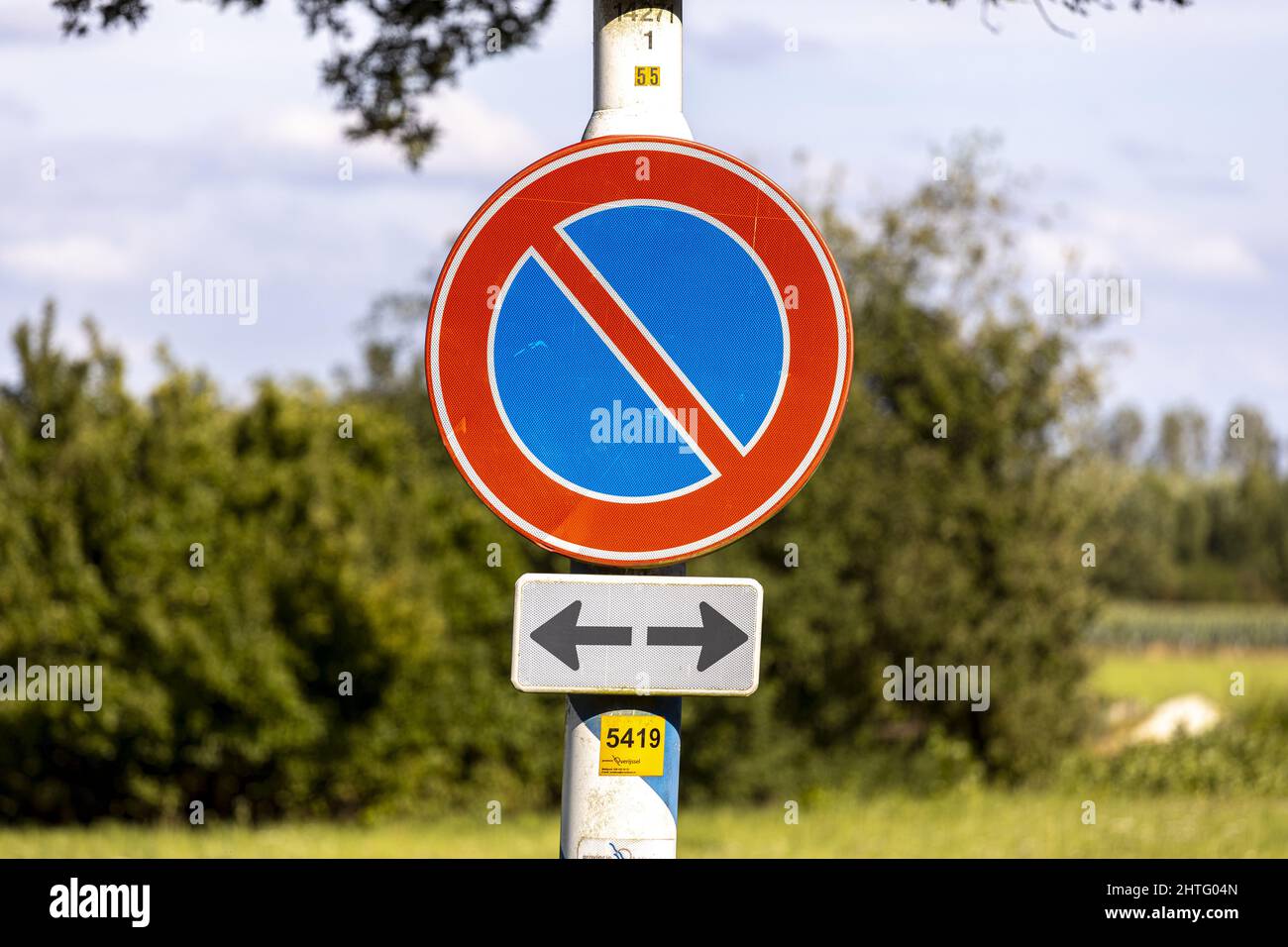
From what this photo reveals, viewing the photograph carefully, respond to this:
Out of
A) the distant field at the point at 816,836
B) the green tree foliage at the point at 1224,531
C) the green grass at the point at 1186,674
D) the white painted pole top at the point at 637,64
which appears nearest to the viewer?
the white painted pole top at the point at 637,64

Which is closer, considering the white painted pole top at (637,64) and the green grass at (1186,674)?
the white painted pole top at (637,64)

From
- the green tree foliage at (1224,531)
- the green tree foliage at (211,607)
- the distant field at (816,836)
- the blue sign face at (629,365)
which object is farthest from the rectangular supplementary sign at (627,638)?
the green tree foliage at (1224,531)

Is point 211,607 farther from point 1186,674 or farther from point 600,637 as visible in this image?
point 1186,674

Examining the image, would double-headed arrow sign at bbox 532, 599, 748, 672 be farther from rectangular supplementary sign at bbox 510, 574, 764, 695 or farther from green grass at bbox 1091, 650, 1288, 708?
green grass at bbox 1091, 650, 1288, 708

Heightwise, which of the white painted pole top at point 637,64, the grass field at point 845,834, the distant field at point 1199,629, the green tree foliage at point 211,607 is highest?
the white painted pole top at point 637,64

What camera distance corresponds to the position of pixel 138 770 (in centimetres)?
1728

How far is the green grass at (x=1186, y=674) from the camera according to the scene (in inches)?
998

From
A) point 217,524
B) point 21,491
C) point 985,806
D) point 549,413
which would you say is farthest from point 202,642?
point 549,413

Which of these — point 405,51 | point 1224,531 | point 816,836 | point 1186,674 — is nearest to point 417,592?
point 816,836

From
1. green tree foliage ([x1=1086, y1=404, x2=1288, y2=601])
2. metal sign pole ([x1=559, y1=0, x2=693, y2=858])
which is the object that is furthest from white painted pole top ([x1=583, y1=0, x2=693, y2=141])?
green tree foliage ([x1=1086, y1=404, x2=1288, y2=601])

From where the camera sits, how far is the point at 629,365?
261cm

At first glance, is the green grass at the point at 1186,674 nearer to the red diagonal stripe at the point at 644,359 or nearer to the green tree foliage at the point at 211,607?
the green tree foliage at the point at 211,607

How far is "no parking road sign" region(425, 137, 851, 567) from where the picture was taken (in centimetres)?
259

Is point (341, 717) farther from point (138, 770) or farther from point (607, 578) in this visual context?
point (607, 578)
